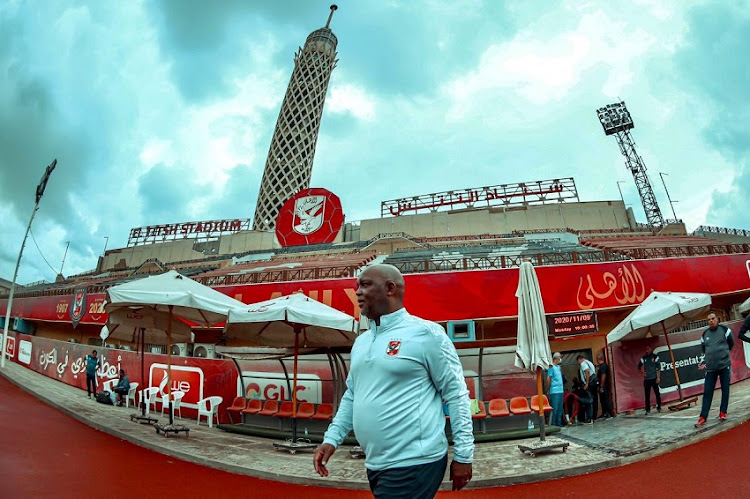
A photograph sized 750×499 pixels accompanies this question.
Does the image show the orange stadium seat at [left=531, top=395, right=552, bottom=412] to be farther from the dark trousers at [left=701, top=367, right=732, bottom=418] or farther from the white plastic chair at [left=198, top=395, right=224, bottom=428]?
the white plastic chair at [left=198, top=395, right=224, bottom=428]

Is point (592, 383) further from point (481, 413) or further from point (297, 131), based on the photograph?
point (297, 131)

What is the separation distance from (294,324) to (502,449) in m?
3.77

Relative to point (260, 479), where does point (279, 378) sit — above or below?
above

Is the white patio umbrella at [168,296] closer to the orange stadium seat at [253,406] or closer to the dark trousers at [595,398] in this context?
the orange stadium seat at [253,406]

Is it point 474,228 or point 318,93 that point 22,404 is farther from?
point 318,93

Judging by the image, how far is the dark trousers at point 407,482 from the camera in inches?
68.6

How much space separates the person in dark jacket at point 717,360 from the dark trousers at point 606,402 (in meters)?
2.54

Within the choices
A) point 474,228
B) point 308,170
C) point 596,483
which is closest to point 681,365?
point 596,483

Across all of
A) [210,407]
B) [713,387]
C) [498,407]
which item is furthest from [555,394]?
[210,407]

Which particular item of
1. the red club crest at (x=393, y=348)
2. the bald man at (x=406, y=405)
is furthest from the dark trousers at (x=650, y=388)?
the red club crest at (x=393, y=348)

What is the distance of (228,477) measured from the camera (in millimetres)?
4793

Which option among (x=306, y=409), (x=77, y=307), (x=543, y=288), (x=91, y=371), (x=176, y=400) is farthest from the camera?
(x=77, y=307)

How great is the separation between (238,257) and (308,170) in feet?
77.7

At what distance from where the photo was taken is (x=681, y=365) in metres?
8.35
